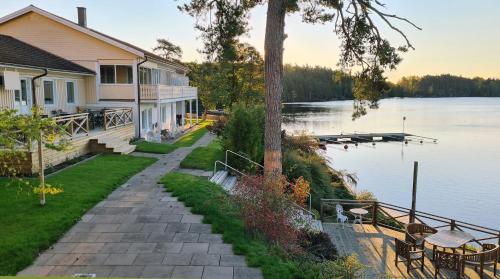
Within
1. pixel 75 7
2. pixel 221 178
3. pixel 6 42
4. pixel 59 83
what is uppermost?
pixel 75 7

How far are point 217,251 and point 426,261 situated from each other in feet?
23.7

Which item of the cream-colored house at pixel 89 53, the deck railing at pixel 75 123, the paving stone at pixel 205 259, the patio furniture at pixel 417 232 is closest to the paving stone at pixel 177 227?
the paving stone at pixel 205 259

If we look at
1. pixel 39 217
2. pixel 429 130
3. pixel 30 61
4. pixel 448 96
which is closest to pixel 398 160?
pixel 429 130

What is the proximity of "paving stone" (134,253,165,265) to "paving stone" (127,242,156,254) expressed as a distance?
0.19 m

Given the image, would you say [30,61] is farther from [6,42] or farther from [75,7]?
[75,7]

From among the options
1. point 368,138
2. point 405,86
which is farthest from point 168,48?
point 405,86

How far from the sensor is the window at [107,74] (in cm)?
2350

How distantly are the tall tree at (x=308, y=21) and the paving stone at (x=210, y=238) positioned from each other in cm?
431

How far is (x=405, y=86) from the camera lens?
140 meters

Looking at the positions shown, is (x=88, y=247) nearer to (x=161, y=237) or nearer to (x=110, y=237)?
(x=110, y=237)

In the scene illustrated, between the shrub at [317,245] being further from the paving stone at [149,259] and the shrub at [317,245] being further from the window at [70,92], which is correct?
the window at [70,92]

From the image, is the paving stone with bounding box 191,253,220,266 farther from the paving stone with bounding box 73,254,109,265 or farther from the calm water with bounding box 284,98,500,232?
the calm water with bounding box 284,98,500,232

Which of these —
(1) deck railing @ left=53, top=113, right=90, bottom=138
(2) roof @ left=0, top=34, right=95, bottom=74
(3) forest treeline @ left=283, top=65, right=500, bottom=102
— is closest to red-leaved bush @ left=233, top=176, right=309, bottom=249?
(1) deck railing @ left=53, top=113, right=90, bottom=138

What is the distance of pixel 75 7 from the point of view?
26078 mm
